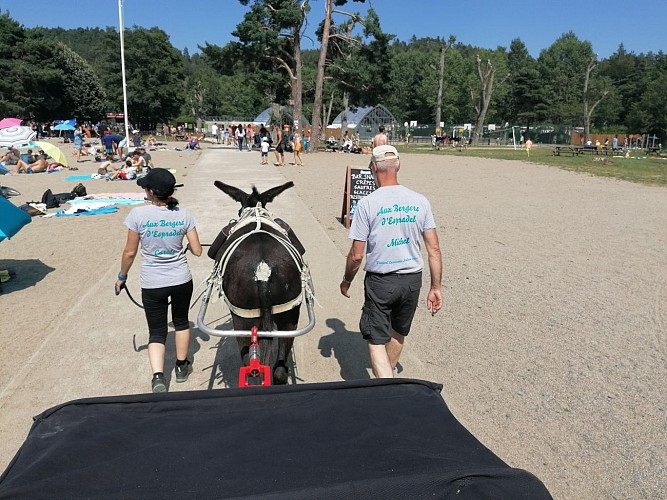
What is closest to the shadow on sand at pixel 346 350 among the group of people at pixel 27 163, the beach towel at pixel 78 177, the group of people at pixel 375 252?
the group of people at pixel 375 252

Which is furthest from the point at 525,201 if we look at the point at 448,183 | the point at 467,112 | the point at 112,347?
the point at 467,112

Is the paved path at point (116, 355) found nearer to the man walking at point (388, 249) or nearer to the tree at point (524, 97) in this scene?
the man walking at point (388, 249)

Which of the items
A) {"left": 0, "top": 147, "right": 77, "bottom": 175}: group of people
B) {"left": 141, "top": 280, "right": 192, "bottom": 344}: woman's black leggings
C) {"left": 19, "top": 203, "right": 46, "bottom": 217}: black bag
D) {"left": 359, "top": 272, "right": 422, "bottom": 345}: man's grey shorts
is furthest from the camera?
{"left": 0, "top": 147, "right": 77, "bottom": 175}: group of people

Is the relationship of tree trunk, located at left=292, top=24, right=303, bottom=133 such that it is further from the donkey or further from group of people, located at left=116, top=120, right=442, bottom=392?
the donkey

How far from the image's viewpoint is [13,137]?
18984mm

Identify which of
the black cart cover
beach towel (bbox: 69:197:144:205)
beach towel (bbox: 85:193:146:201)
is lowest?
beach towel (bbox: 69:197:144:205)

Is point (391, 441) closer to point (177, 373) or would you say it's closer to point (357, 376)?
point (357, 376)

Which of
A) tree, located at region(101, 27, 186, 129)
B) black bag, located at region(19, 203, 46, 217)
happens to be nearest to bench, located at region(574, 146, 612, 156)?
black bag, located at region(19, 203, 46, 217)

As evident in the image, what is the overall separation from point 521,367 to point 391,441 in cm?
340

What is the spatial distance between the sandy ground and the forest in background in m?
27.7

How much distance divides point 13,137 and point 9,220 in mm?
15763

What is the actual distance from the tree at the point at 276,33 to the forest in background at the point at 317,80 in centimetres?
8

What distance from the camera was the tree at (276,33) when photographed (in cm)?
3400

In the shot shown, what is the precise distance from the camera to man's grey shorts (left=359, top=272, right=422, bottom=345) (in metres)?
3.52
